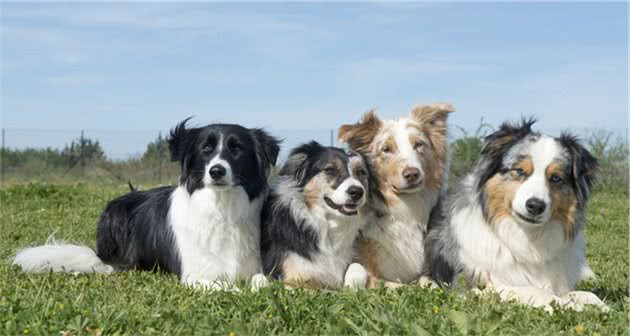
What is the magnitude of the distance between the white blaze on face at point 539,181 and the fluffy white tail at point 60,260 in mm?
4433

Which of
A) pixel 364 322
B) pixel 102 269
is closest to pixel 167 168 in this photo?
pixel 102 269

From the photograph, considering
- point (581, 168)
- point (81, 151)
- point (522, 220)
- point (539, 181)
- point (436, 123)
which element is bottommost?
point (81, 151)

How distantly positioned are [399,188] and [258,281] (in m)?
1.52

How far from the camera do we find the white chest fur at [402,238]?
6.59 metres

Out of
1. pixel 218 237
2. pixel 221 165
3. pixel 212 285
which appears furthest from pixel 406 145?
pixel 212 285

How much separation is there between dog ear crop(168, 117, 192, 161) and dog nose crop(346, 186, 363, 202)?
1.58 meters

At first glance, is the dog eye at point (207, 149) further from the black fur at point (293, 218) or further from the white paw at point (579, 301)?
the white paw at point (579, 301)

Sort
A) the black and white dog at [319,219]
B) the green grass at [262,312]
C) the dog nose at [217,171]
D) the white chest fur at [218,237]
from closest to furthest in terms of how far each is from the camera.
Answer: the green grass at [262,312] → the dog nose at [217,171] → the black and white dog at [319,219] → the white chest fur at [218,237]

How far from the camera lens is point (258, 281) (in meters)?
6.11

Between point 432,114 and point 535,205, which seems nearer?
point 535,205

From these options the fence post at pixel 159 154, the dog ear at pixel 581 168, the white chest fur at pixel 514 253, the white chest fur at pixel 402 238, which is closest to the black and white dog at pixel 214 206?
the white chest fur at pixel 402 238

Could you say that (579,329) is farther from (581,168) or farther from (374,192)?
(374,192)

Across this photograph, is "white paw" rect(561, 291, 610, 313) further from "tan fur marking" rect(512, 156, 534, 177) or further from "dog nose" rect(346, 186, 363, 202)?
"dog nose" rect(346, 186, 363, 202)

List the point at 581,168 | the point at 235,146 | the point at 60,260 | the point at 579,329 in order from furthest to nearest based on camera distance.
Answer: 1. the point at 60,260
2. the point at 235,146
3. the point at 581,168
4. the point at 579,329
